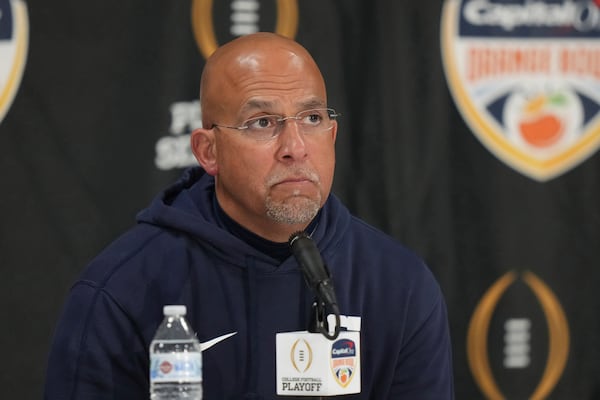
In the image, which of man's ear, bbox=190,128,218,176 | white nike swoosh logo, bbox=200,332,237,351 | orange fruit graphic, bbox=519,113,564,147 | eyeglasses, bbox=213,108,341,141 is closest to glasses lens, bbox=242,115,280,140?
eyeglasses, bbox=213,108,341,141

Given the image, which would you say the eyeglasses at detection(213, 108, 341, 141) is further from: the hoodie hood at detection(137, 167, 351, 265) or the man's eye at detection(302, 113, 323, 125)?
the hoodie hood at detection(137, 167, 351, 265)

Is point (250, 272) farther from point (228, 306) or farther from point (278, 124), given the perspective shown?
point (278, 124)

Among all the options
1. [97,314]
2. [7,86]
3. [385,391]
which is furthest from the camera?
[7,86]

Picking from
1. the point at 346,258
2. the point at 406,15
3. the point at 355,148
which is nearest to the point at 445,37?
the point at 406,15

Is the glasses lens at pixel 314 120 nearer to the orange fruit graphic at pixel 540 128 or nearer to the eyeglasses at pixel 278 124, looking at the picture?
the eyeglasses at pixel 278 124

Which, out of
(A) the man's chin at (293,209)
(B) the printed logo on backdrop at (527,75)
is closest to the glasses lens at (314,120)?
(A) the man's chin at (293,209)

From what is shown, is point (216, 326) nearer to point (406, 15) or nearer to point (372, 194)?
point (372, 194)

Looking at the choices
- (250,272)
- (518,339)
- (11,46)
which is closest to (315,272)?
(250,272)

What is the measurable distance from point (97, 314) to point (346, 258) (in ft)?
1.84

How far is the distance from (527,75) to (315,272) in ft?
5.54

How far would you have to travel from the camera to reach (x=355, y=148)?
322cm

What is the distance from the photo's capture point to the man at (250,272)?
2156 millimetres

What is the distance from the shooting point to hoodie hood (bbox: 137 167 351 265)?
2260 millimetres

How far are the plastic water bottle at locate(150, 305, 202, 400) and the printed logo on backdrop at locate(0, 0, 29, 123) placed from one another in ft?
4.02
